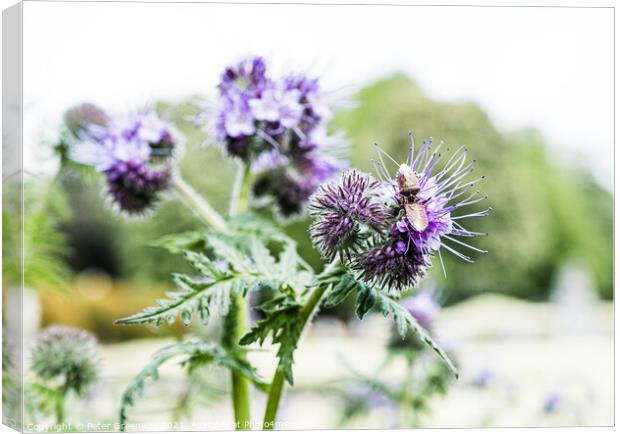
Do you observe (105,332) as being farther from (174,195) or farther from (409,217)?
(409,217)

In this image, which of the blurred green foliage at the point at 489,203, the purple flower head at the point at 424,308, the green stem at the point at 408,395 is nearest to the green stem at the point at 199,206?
the purple flower head at the point at 424,308

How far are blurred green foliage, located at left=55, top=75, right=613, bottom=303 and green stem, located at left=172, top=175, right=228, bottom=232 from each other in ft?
15.5

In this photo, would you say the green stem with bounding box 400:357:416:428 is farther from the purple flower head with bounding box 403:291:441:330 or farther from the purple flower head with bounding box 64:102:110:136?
the purple flower head with bounding box 64:102:110:136

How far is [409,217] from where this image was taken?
1.69 meters

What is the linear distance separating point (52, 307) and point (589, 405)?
6.81m

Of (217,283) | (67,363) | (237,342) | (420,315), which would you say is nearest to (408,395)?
(420,315)

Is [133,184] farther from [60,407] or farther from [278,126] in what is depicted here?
[60,407]

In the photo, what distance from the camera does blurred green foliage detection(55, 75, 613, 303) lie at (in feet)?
25.0

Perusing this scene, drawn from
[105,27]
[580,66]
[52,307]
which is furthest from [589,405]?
[52,307]

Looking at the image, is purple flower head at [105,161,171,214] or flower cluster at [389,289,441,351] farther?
flower cluster at [389,289,441,351]

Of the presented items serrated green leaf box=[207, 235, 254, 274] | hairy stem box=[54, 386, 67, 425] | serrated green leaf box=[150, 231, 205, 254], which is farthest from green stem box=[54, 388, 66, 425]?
serrated green leaf box=[207, 235, 254, 274]

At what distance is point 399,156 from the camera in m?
7.50

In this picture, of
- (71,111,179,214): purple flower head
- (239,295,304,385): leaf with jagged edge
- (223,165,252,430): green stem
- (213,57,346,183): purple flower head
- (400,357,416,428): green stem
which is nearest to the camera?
(239,295,304,385): leaf with jagged edge

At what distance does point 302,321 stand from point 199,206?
0.78 metres
